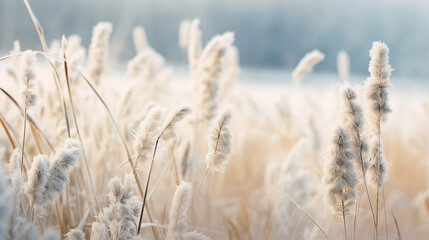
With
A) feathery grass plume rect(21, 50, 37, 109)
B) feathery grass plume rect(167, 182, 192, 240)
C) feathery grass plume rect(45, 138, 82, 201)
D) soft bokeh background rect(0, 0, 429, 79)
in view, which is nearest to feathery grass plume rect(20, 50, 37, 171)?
feathery grass plume rect(21, 50, 37, 109)

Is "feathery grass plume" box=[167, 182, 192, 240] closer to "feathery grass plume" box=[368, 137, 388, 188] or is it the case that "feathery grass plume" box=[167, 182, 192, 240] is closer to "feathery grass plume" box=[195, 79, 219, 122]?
"feathery grass plume" box=[368, 137, 388, 188]

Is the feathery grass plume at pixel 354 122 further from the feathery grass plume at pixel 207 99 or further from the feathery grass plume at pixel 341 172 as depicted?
the feathery grass plume at pixel 207 99

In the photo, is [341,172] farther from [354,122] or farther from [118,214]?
[118,214]

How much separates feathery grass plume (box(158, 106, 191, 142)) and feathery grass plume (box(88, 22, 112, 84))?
48 centimetres

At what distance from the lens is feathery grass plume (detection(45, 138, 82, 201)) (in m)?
0.60

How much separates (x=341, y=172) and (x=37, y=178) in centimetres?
41

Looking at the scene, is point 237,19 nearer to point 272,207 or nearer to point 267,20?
point 267,20

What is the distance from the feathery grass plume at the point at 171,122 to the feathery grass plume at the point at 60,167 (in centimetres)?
12

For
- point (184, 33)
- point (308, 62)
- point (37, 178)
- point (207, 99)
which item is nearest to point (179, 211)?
point (37, 178)

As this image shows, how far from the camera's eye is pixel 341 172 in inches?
27.1

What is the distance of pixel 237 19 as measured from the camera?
7.75 metres

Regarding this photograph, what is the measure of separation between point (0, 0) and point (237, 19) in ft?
11.6

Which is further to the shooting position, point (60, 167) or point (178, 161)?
point (178, 161)

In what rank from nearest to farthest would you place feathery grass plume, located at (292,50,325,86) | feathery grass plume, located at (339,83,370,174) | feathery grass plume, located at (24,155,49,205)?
1. feathery grass plume, located at (24,155,49,205)
2. feathery grass plume, located at (339,83,370,174)
3. feathery grass plume, located at (292,50,325,86)
